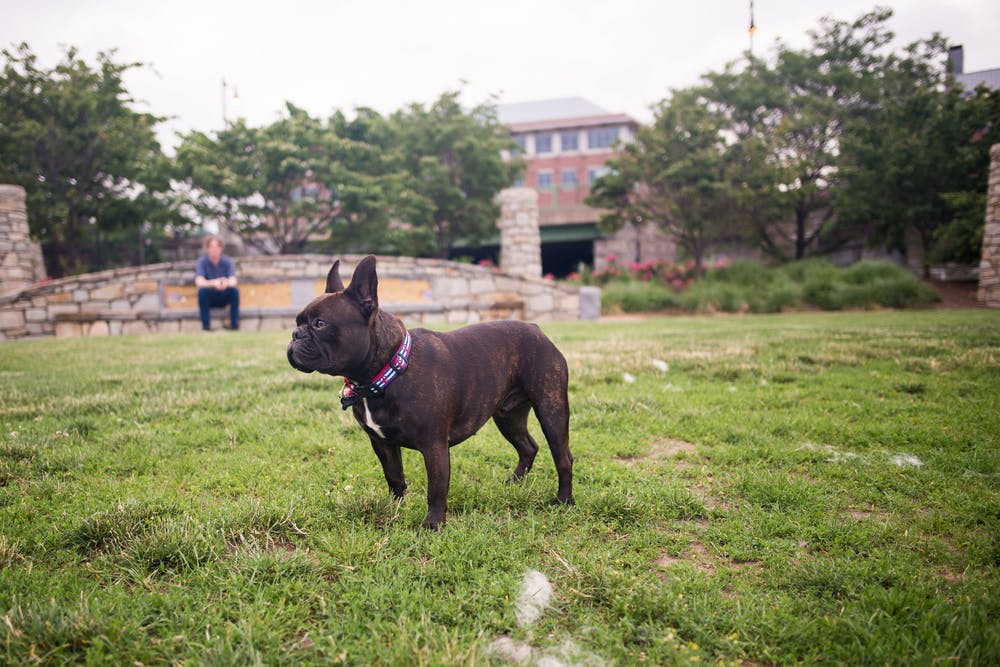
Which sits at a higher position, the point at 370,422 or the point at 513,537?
the point at 370,422

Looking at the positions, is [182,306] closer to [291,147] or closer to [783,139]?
[291,147]

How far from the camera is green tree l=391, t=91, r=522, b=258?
87.2ft

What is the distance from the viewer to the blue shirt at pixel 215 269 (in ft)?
43.4

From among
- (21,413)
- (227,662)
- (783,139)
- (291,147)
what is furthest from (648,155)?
(227,662)

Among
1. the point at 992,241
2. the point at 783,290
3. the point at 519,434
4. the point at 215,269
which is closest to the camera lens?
the point at 519,434

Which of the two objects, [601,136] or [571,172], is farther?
[571,172]

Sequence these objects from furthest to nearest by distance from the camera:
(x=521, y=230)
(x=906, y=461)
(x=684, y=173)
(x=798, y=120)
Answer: (x=798, y=120) → (x=684, y=173) → (x=521, y=230) → (x=906, y=461)

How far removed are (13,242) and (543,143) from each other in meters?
45.1

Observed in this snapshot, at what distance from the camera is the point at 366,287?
2.58 metres

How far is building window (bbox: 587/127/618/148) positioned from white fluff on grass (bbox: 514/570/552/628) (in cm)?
5491

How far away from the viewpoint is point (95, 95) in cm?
2256

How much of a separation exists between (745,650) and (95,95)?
96.2 feet

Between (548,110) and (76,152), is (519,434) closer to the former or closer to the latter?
(76,152)

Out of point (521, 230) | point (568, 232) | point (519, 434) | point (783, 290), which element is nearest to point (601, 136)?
point (568, 232)
